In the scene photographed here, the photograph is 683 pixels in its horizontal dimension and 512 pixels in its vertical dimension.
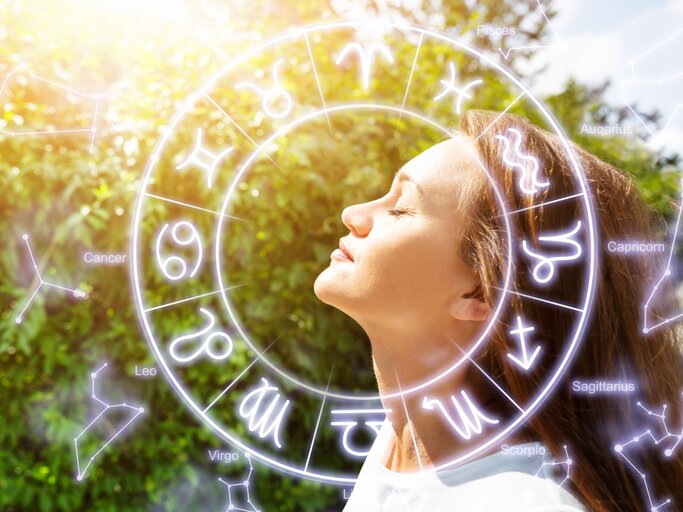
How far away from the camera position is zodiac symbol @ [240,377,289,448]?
162 centimetres

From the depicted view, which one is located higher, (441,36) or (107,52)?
(441,36)

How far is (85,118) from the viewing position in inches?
64.6

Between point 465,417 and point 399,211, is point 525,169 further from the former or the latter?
point 465,417

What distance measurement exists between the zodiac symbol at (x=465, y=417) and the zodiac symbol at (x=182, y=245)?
717mm

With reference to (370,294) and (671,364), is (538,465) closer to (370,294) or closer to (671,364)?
(370,294)

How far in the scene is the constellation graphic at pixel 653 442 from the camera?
1070mm

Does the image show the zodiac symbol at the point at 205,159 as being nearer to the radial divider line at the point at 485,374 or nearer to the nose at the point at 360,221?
the nose at the point at 360,221

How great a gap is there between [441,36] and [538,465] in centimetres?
93

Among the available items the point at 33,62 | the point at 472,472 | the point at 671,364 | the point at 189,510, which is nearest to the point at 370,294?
the point at 472,472

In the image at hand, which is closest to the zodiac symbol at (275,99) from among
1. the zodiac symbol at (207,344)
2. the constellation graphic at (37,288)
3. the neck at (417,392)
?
the zodiac symbol at (207,344)

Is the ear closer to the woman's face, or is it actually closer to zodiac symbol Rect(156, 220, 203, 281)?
the woman's face

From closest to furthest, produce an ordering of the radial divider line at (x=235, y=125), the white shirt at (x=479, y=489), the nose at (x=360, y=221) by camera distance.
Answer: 1. the white shirt at (x=479, y=489)
2. the nose at (x=360, y=221)
3. the radial divider line at (x=235, y=125)

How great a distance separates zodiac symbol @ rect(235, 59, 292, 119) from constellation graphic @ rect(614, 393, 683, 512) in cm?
93

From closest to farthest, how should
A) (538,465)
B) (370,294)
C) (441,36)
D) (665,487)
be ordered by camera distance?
(538,465) → (370,294) → (665,487) → (441,36)
